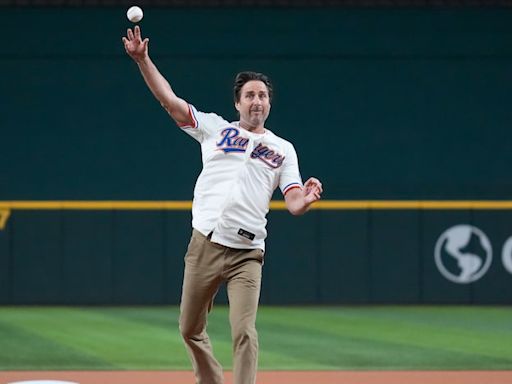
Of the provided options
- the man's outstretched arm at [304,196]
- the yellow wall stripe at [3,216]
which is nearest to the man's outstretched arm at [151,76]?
the man's outstretched arm at [304,196]

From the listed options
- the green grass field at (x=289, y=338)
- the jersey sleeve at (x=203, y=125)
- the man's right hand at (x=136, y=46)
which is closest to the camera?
the man's right hand at (x=136, y=46)

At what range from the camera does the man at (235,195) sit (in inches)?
279

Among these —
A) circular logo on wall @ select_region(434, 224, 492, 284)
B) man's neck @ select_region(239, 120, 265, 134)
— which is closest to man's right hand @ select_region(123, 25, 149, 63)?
man's neck @ select_region(239, 120, 265, 134)

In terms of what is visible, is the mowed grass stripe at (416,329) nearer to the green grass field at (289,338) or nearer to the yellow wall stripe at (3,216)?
the green grass field at (289,338)

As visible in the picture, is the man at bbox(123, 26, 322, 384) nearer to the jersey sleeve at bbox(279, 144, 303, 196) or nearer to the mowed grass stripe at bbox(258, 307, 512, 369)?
the jersey sleeve at bbox(279, 144, 303, 196)

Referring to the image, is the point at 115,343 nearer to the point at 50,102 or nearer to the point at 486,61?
the point at 50,102

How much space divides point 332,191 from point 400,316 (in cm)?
294

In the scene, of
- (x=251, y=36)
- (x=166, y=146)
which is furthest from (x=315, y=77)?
(x=166, y=146)

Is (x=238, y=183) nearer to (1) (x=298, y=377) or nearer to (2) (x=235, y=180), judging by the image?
(2) (x=235, y=180)

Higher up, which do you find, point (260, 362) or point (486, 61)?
point (486, 61)

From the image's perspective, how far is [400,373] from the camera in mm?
10359

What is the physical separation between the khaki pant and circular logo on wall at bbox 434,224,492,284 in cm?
1173

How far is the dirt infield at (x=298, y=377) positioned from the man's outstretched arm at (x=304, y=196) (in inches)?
109

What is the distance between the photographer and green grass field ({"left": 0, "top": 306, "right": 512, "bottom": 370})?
1115cm
